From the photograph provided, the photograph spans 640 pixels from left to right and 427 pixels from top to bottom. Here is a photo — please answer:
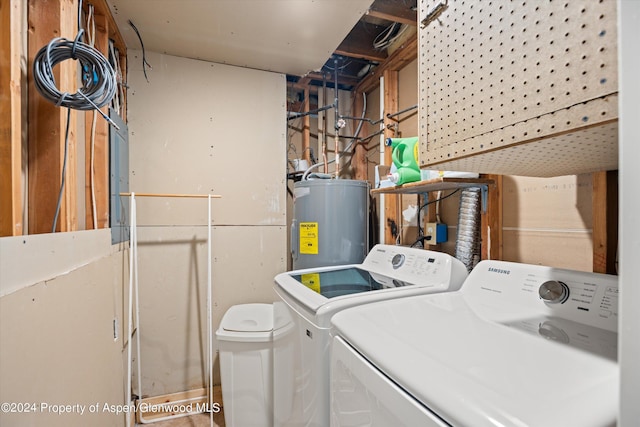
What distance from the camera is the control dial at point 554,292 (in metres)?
0.90

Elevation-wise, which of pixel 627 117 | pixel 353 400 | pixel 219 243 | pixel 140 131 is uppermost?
pixel 140 131

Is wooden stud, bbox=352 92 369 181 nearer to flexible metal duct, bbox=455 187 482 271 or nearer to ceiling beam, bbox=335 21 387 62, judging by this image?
ceiling beam, bbox=335 21 387 62

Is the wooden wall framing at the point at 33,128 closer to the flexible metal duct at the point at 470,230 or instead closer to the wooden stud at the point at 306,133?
the flexible metal duct at the point at 470,230

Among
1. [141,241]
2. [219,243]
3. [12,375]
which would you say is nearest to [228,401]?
[219,243]

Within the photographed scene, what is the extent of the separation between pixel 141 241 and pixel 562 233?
238 centimetres

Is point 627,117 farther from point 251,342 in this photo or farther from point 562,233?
point 251,342

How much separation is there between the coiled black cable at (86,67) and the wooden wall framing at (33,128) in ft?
0.19

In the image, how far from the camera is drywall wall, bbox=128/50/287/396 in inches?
83.1

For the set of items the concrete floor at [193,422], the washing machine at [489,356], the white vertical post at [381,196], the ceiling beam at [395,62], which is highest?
the ceiling beam at [395,62]

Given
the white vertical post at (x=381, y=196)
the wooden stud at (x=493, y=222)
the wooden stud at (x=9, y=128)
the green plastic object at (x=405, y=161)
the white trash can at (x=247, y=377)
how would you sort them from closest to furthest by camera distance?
the wooden stud at (x=9, y=128), the wooden stud at (x=493, y=222), the green plastic object at (x=405, y=161), the white trash can at (x=247, y=377), the white vertical post at (x=381, y=196)

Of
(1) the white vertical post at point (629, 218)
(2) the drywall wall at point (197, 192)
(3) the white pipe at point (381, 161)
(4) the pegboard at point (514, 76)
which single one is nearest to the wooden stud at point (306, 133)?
(2) the drywall wall at point (197, 192)

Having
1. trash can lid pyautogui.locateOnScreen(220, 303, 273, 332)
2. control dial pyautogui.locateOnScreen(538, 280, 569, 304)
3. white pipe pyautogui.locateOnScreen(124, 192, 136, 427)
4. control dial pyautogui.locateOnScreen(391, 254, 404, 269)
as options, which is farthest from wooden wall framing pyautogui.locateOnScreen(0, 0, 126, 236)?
control dial pyautogui.locateOnScreen(538, 280, 569, 304)

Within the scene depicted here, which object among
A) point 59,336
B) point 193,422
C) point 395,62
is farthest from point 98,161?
point 395,62

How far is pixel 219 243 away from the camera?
89.1 inches
